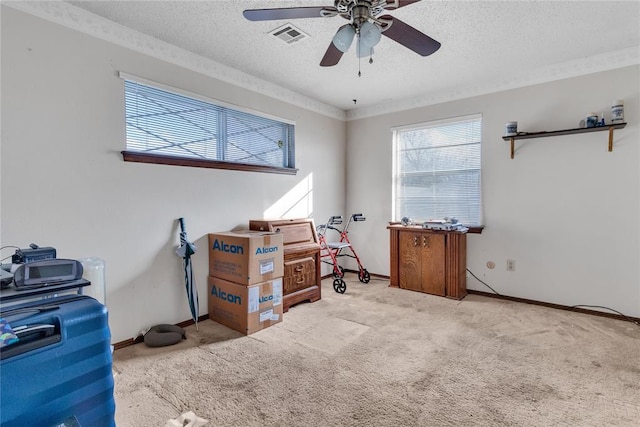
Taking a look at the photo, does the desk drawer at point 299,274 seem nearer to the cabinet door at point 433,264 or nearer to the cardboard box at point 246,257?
the cardboard box at point 246,257

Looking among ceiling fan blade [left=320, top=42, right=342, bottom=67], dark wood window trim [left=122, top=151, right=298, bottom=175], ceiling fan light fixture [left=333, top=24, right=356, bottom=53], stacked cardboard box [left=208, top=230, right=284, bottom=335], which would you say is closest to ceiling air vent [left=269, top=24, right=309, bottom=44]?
ceiling fan blade [left=320, top=42, right=342, bottom=67]

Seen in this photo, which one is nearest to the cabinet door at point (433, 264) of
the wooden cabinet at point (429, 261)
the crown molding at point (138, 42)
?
the wooden cabinet at point (429, 261)

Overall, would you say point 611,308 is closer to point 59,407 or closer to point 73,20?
point 59,407

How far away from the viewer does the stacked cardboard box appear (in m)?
2.87

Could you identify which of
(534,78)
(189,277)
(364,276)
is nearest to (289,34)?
(189,277)

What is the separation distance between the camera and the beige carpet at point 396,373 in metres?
1.79

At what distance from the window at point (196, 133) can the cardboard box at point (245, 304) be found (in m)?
1.26

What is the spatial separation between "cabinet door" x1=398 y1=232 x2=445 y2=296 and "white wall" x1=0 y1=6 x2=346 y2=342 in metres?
2.13

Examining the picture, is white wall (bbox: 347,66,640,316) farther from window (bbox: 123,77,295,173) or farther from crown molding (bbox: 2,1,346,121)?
crown molding (bbox: 2,1,346,121)

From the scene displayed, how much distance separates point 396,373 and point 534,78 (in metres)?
3.41

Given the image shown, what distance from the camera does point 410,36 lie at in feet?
6.15

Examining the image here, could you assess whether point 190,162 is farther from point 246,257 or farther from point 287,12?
point 287,12

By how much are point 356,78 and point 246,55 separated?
128 centimetres

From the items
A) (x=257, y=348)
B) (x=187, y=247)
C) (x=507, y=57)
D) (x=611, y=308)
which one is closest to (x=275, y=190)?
(x=187, y=247)
